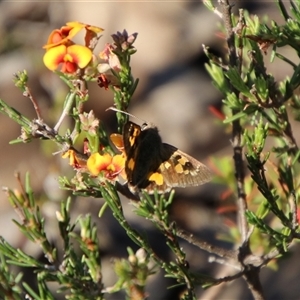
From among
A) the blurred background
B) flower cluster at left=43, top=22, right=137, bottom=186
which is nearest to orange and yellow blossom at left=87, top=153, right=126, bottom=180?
flower cluster at left=43, top=22, right=137, bottom=186

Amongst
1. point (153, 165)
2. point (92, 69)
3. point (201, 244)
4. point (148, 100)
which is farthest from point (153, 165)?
point (148, 100)

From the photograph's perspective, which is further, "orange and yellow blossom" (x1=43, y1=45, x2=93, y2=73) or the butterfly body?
the butterfly body

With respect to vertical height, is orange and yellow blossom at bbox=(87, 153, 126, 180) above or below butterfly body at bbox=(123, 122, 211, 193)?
above

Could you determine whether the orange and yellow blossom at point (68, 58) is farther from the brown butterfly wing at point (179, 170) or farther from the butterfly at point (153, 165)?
the brown butterfly wing at point (179, 170)

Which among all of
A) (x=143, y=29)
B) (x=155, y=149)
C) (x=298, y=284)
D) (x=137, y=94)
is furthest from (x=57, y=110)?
(x=155, y=149)

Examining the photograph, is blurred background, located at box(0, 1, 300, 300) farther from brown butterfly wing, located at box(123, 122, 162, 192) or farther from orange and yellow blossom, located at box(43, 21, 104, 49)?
orange and yellow blossom, located at box(43, 21, 104, 49)

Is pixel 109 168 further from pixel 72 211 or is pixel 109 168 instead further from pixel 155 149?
pixel 72 211

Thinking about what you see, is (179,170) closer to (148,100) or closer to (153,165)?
(153,165)
